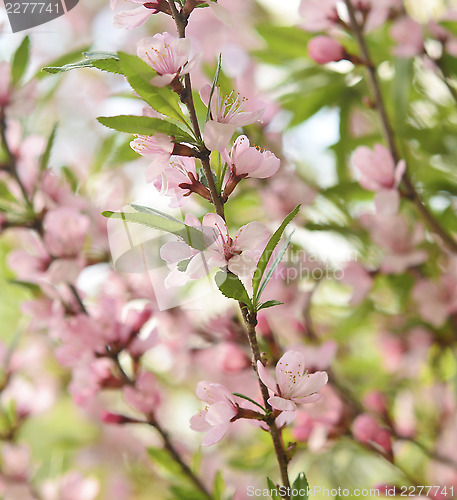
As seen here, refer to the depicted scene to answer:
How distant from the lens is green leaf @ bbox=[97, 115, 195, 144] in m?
0.35

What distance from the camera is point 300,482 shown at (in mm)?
385

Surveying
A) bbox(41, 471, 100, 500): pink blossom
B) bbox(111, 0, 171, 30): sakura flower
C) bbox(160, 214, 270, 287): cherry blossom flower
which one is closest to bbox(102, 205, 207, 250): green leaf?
bbox(160, 214, 270, 287): cherry blossom flower

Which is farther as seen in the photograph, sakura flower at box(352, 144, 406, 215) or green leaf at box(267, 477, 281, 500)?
sakura flower at box(352, 144, 406, 215)

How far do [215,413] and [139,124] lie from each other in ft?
0.62

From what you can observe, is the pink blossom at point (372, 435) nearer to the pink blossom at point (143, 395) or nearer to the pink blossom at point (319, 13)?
the pink blossom at point (143, 395)

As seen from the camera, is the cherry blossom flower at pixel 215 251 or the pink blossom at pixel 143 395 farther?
the pink blossom at pixel 143 395

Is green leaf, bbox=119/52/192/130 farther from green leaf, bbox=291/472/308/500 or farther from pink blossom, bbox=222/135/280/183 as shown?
green leaf, bbox=291/472/308/500

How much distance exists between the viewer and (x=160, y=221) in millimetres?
348

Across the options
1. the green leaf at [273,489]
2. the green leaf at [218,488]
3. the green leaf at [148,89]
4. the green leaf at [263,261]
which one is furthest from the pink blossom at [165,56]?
the green leaf at [218,488]

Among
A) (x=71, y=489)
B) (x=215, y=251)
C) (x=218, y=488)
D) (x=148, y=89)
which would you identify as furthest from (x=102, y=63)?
(x=71, y=489)

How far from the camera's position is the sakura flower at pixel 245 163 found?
0.38 m

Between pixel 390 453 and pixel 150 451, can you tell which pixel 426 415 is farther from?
pixel 150 451

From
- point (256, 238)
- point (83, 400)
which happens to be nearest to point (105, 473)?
point (83, 400)

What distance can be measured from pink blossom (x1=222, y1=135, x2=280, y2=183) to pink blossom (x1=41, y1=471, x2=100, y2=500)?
1.85 ft
